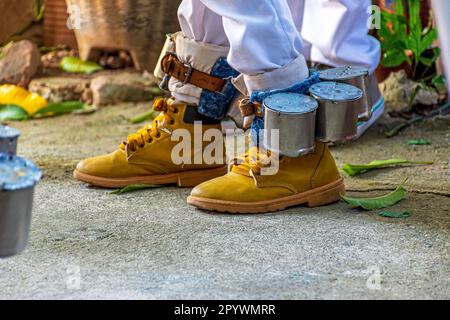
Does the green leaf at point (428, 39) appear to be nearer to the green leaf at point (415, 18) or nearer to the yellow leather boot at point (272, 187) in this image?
the green leaf at point (415, 18)

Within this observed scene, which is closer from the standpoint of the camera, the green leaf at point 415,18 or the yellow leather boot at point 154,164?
the yellow leather boot at point 154,164

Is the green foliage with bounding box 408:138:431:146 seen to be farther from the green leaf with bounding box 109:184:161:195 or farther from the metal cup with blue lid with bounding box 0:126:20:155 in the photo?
the metal cup with blue lid with bounding box 0:126:20:155

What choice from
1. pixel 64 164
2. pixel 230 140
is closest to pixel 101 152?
pixel 64 164

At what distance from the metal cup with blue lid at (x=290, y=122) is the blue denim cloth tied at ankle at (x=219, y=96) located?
0.20 metres

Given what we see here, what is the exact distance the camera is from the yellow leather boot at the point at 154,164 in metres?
2.00

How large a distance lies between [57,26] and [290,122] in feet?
6.58

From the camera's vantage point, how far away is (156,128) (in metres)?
2.02

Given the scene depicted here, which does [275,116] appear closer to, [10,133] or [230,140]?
[10,133]

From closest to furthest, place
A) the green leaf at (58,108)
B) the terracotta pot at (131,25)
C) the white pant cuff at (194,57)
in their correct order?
the white pant cuff at (194,57) → the green leaf at (58,108) → the terracotta pot at (131,25)

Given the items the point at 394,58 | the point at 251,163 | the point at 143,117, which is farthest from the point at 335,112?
the point at 143,117

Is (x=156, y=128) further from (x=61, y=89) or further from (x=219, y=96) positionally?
(x=61, y=89)

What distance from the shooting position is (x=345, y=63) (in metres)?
2.32

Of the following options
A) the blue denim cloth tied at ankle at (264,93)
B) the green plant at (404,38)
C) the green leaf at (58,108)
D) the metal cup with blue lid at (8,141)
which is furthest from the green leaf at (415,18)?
the metal cup with blue lid at (8,141)

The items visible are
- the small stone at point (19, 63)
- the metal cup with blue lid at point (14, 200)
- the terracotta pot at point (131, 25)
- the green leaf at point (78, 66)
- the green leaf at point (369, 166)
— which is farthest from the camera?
the green leaf at point (78, 66)
